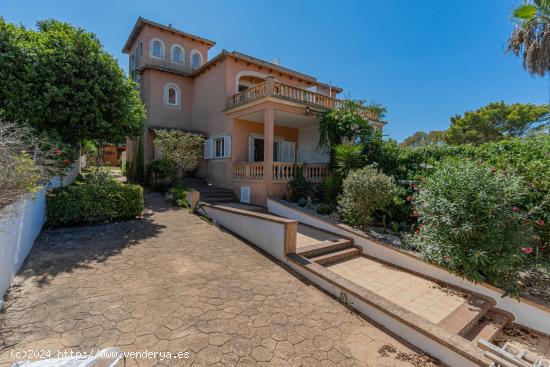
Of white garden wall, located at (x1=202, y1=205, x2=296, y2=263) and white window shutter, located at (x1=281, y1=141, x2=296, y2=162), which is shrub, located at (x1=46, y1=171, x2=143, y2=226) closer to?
white garden wall, located at (x1=202, y1=205, x2=296, y2=263)

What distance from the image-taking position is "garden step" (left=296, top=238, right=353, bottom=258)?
21.8 feet

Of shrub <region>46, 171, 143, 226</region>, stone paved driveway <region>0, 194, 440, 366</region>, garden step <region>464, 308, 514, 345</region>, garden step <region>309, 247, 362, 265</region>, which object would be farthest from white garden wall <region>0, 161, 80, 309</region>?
garden step <region>464, 308, 514, 345</region>

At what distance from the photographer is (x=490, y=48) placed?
41.4 feet

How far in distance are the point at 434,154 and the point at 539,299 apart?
511cm

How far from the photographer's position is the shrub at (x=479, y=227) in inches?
197

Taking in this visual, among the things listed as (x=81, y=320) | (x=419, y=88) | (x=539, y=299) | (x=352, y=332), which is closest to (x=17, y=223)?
(x=81, y=320)

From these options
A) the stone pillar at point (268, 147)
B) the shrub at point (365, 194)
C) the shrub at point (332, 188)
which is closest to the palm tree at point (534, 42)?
the shrub at point (332, 188)

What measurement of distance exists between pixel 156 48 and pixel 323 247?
17677 mm

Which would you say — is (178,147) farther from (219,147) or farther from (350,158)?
(350,158)

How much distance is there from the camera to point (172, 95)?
1703 centimetres

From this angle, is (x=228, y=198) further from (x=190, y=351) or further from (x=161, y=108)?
(x=190, y=351)

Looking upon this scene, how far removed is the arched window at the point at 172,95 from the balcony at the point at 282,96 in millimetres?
5003

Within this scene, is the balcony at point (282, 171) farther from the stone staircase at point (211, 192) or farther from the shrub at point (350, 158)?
the shrub at point (350, 158)

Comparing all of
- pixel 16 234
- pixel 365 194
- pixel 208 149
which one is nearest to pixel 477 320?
pixel 365 194
